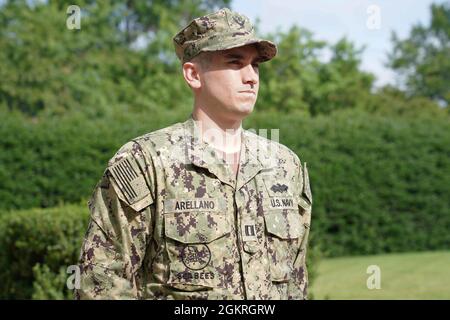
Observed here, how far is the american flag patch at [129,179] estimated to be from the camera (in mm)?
3443

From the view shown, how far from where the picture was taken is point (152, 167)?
11.7 feet

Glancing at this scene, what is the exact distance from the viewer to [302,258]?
3.81 metres

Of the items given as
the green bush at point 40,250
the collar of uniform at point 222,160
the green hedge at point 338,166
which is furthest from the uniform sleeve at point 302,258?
the green hedge at point 338,166

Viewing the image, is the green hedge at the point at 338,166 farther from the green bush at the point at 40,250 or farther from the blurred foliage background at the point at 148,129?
the green bush at the point at 40,250

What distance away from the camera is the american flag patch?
3443mm

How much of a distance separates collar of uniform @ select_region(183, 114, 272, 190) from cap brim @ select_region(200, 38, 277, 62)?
0.35 metres

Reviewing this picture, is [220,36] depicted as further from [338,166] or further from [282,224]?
[338,166]

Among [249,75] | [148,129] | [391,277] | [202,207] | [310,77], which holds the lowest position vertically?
[391,277]

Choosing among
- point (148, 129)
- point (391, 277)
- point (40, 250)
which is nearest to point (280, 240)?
point (40, 250)

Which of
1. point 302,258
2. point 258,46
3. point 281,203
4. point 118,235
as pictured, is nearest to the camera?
point 118,235

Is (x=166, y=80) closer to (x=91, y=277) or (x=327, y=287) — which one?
(x=327, y=287)

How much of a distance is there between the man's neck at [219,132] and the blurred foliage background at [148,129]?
5.58 metres

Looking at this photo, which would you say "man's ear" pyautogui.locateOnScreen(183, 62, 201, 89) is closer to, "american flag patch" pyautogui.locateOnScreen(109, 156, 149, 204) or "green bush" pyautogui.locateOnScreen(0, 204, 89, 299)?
"american flag patch" pyautogui.locateOnScreen(109, 156, 149, 204)

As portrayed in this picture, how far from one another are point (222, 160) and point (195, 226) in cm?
31
